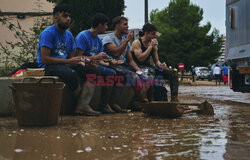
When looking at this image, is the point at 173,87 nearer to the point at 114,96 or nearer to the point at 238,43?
the point at 114,96

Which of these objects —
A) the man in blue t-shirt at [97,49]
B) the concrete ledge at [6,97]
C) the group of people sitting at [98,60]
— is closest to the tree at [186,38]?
the group of people sitting at [98,60]

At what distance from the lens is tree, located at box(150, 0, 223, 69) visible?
5188cm

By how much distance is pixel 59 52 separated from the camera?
5.88 m

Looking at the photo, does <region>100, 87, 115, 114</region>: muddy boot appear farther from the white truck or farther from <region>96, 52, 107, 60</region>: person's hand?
the white truck

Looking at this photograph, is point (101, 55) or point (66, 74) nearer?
point (66, 74)

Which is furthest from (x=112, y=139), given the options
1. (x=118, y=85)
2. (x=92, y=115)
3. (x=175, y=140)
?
(x=118, y=85)

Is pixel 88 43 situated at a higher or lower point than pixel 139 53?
higher

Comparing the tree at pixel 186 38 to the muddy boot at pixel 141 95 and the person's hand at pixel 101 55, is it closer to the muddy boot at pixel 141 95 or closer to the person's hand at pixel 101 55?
the muddy boot at pixel 141 95

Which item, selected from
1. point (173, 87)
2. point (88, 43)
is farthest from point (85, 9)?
point (88, 43)

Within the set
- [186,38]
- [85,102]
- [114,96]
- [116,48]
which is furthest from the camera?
[186,38]

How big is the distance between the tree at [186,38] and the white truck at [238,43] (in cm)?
4109

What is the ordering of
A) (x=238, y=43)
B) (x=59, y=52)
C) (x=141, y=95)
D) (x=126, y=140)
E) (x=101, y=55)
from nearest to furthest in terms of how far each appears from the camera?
(x=126, y=140) < (x=59, y=52) < (x=101, y=55) < (x=141, y=95) < (x=238, y=43)

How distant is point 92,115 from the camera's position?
6.02 m

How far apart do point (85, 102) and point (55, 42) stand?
1.09 metres
